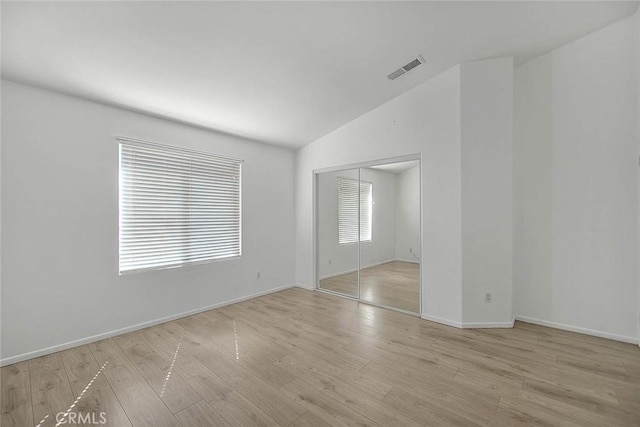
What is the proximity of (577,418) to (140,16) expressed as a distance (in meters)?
4.13

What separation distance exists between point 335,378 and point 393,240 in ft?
7.66

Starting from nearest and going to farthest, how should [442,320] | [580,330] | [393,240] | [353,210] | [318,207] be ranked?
[580,330], [442,320], [393,240], [353,210], [318,207]

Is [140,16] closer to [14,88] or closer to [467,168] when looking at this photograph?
[14,88]

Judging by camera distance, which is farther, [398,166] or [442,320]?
[398,166]

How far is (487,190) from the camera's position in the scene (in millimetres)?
3172

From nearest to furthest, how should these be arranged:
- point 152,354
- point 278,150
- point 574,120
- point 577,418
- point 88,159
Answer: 1. point 577,418
2. point 152,354
3. point 88,159
4. point 574,120
5. point 278,150

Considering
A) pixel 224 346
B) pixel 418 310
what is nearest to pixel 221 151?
pixel 224 346

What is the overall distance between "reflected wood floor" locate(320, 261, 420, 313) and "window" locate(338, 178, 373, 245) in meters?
0.57

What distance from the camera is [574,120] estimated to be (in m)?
3.07

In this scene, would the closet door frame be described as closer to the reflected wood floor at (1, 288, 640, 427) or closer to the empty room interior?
the empty room interior

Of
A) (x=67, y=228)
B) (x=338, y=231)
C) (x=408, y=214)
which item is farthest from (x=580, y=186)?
(x=67, y=228)

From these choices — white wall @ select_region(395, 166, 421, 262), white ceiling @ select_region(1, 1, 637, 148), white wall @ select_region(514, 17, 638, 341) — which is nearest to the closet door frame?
white wall @ select_region(395, 166, 421, 262)

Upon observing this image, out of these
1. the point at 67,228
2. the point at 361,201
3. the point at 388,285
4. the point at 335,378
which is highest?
the point at 361,201

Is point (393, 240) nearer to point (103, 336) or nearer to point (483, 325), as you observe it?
point (483, 325)
